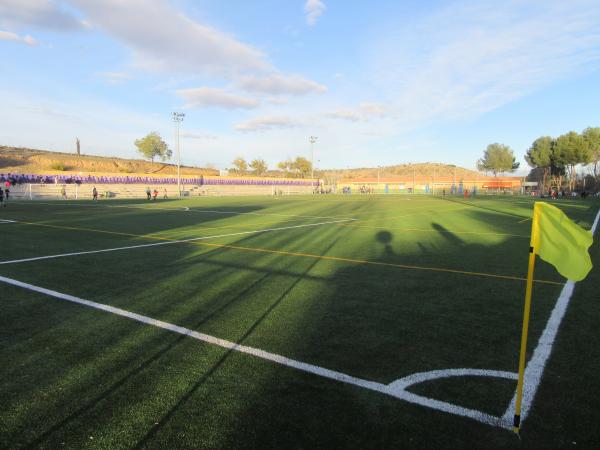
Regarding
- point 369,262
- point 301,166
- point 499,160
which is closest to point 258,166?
point 301,166

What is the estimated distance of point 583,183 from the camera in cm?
7588

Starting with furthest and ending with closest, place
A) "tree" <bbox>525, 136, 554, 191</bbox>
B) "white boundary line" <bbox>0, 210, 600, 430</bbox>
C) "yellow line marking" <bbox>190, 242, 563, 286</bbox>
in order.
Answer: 1. "tree" <bbox>525, 136, 554, 191</bbox>
2. "yellow line marking" <bbox>190, 242, 563, 286</bbox>
3. "white boundary line" <bbox>0, 210, 600, 430</bbox>

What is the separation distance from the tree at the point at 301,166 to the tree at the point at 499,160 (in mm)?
58931

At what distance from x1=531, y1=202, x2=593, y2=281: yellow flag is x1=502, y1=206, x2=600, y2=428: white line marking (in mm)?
1202

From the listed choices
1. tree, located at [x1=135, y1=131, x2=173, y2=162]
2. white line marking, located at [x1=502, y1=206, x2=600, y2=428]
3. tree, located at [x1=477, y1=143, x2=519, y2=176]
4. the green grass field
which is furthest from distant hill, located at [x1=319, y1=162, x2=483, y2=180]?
white line marking, located at [x1=502, y1=206, x2=600, y2=428]

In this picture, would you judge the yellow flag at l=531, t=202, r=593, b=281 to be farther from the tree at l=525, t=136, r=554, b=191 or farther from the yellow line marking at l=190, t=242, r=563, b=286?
the tree at l=525, t=136, r=554, b=191

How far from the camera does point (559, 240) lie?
3070 mm

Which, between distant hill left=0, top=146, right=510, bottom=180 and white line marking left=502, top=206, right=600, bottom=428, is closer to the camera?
white line marking left=502, top=206, right=600, bottom=428

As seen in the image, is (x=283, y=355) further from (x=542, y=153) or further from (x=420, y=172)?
(x=420, y=172)

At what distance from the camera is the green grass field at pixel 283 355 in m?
3.02

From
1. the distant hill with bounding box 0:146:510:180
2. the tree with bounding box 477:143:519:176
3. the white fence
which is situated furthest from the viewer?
the tree with bounding box 477:143:519:176

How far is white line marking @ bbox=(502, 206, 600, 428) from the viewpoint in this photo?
3289 mm

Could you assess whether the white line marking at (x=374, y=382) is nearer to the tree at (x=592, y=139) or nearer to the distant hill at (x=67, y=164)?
the distant hill at (x=67, y=164)

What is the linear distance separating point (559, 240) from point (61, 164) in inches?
3744
